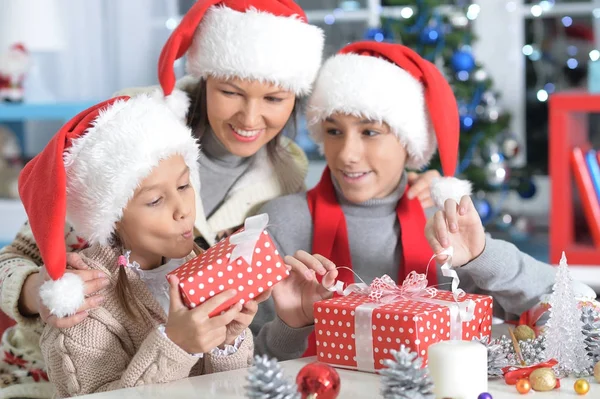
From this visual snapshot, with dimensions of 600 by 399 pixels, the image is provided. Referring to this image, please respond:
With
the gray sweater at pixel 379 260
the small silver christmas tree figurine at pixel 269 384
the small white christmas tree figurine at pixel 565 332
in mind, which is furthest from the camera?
the gray sweater at pixel 379 260

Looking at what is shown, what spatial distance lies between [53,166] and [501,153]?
262 centimetres

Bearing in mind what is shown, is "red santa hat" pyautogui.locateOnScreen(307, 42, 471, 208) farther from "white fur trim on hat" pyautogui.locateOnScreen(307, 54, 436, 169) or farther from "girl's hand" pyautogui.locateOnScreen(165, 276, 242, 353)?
"girl's hand" pyautogui.locateOnScreen(165, 276, 242, 353)

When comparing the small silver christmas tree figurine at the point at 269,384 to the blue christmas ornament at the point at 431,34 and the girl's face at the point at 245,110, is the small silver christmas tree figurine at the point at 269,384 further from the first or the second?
the blue christmas ornament at the point at 431,34

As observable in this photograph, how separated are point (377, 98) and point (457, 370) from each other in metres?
0.82

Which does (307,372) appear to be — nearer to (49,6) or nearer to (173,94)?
(173,94)

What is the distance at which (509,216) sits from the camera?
151 inches

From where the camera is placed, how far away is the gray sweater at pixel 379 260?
66.4 inches

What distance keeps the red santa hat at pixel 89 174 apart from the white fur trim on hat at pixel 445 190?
559 millimetres

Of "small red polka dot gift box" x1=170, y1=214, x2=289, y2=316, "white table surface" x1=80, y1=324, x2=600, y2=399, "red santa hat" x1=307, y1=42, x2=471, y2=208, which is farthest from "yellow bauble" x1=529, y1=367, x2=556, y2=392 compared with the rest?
"red santa hat" x1=307, y1=42, x2=471, y2=208

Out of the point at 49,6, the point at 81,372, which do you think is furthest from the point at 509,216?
the point at 81,372

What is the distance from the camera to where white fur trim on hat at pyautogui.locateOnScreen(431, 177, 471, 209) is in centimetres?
184

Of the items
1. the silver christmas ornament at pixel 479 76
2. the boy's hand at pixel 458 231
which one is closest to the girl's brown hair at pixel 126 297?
the boy's hand at pixel 458 231

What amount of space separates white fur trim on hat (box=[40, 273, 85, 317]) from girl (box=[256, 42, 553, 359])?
555 millimetres

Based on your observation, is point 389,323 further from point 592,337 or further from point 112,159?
point 112,159
